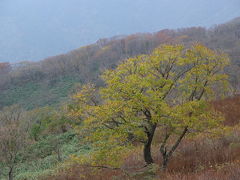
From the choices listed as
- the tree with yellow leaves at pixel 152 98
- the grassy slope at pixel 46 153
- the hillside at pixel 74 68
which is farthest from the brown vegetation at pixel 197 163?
the hillside at pixel 74 68

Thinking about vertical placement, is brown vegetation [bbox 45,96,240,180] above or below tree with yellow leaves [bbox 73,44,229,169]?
below

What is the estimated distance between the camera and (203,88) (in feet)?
19.7

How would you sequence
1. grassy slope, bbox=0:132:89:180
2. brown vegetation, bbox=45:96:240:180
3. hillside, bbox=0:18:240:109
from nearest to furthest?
brown vegetation, bbox=45:96:240:180 → grassy slope, bbox=0:132:89:180 → hillside, bbox=0:18:240:109

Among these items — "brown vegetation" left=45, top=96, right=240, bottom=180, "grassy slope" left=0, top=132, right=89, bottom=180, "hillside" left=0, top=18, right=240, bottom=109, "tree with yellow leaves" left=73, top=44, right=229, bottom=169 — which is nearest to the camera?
"brown vegetation" left=45, top=96, right=240, bottom=180

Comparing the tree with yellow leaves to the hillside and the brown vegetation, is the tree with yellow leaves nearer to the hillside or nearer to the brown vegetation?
the brown vegetation

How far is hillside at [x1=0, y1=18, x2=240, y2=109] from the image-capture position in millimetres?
65312

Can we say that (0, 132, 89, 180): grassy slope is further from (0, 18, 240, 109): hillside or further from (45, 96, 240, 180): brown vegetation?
(0, 18, 240, 109): hillside

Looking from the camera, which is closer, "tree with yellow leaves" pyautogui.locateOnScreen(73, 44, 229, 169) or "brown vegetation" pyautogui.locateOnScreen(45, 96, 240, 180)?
"brown vegetation" pyautogui.locateOnScreen(45, 96, 240, 180)

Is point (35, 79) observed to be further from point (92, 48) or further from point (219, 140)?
point (219, 140)

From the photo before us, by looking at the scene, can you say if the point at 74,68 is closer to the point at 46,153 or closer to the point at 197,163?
the point at 46,153

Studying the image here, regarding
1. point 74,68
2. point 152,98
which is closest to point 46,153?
point 152,98

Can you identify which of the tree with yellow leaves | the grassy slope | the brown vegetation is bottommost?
the grassy slope

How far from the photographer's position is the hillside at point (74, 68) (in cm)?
6531

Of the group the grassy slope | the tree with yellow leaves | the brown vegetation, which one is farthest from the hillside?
the tree with yellow leaves
